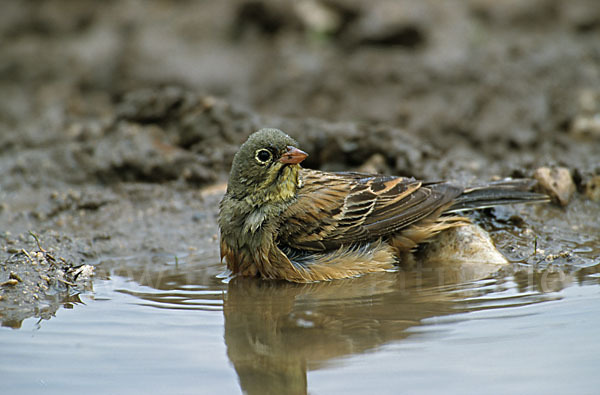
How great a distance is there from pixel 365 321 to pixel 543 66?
21.9 feet

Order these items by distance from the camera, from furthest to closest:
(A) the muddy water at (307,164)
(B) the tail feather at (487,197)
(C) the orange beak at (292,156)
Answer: (B) the tail feather at (487,197) → (C) the orange beak at (292,156) → (A) the muddy water at (307,164)

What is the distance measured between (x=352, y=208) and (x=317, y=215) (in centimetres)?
33

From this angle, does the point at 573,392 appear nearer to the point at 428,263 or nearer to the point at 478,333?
the point at 478,333

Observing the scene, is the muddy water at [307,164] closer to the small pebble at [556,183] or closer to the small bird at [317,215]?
the small pebble at [556,183]

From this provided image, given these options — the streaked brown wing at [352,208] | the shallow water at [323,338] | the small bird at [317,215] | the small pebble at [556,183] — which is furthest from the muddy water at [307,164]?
the streaked brown wing at [352,208]

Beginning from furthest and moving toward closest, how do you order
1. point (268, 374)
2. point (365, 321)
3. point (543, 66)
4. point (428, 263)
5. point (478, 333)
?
point (543, 66), point (428, 263), point (365, 321), point (478, 333), point (268, 374)

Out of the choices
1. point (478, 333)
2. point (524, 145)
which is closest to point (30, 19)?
point (524, 145)

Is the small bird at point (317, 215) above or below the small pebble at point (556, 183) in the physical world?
below

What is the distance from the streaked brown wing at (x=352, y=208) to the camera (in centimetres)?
588

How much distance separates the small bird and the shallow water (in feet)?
0.73

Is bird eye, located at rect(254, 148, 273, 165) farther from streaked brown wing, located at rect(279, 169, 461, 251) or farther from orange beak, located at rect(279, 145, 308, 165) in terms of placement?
streaked brown wing, located at rect(279, 169, 461, 251)

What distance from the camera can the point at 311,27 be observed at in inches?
403

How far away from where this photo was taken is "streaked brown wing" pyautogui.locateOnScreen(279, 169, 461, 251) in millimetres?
5875

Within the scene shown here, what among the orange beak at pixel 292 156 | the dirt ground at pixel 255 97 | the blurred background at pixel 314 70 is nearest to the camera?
the orange beak at pixel 292 156
